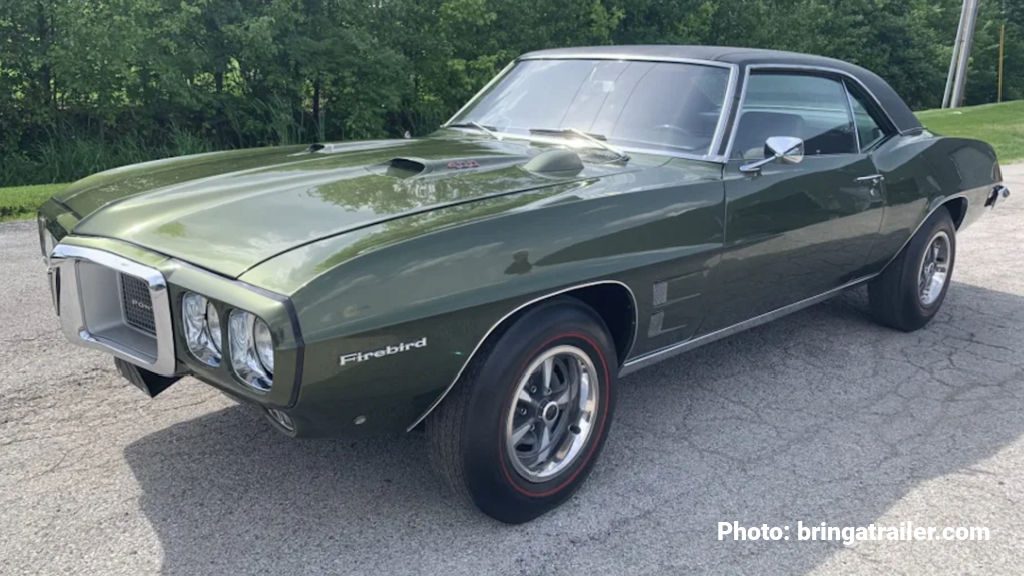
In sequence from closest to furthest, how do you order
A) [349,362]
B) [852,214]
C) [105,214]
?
[349,362], [105,214], [852,214]

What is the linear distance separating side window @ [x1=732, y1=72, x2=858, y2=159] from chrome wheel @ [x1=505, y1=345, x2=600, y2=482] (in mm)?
1409

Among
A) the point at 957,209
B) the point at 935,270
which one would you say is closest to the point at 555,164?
the point at 935,270

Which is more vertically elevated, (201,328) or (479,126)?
(479,126)

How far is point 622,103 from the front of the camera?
4.32 metres

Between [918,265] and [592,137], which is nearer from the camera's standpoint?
[592,137]

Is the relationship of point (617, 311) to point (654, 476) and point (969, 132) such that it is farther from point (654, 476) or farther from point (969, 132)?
point (969, 132)

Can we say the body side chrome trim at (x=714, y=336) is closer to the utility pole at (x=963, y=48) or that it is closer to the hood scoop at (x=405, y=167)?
the hood scoop at (x=405, y=167)

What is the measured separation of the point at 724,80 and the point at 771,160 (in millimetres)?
491

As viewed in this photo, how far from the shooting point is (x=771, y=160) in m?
4.03

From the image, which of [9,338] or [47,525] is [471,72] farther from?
[47,525]

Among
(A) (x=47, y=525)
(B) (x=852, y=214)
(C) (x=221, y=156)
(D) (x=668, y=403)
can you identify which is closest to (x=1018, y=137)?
(B) (x=852, y=214)

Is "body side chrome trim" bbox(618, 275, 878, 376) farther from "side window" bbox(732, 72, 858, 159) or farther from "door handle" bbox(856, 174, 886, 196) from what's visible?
"side window" bbox(732, 72, 858, 159)

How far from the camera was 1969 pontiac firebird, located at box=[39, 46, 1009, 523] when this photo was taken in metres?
2.67

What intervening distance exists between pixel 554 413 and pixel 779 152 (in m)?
1.62
